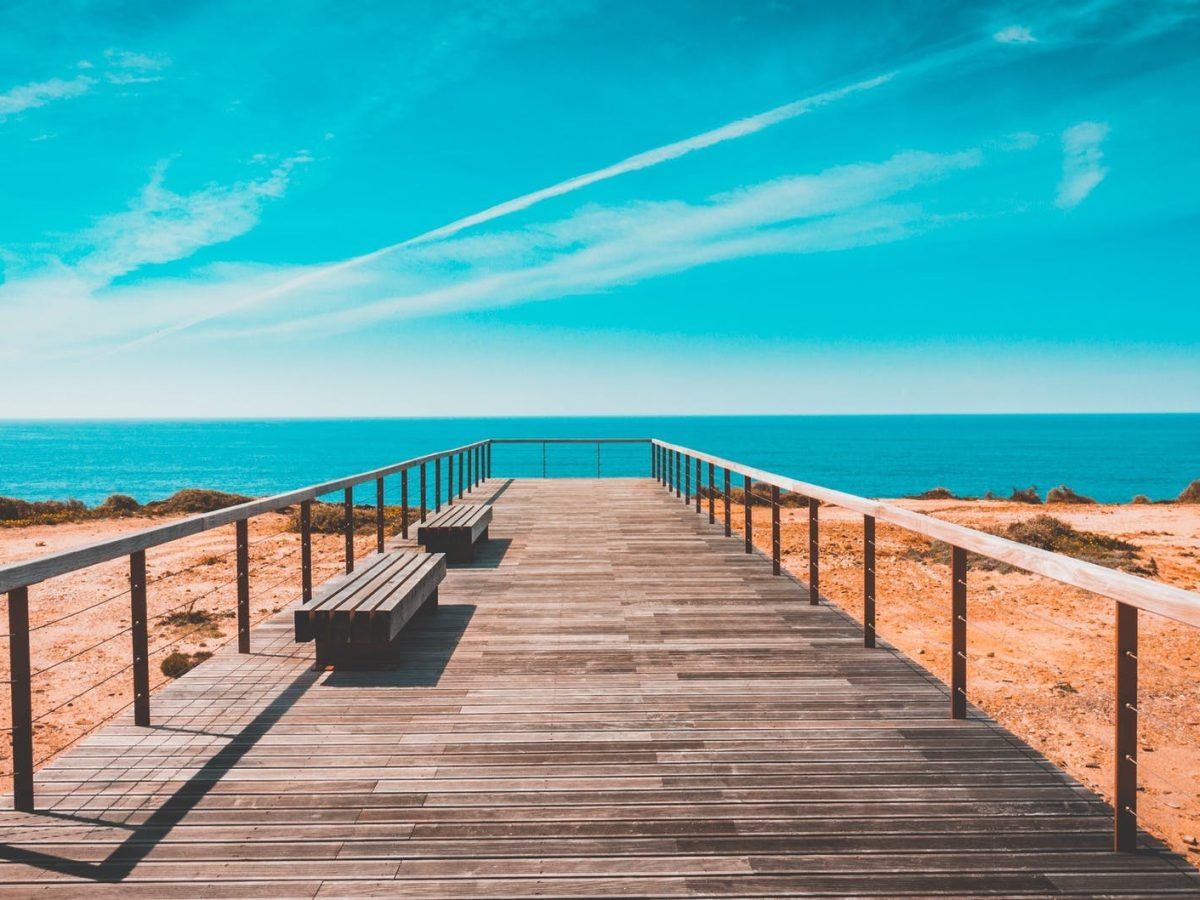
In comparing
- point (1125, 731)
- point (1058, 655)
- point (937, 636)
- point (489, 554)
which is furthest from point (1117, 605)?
point (937, 636)

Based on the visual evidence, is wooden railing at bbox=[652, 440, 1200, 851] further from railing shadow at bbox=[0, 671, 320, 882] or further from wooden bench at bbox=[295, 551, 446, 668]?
railing shadow at bbox=[0, 671, 320, 882]

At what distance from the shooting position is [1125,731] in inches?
87.3

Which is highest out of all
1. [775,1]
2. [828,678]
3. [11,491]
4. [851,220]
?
[851,220]

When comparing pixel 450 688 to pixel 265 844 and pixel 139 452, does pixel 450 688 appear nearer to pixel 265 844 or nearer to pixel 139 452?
pixel 265 844

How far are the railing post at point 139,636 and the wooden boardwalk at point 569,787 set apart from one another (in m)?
0.10

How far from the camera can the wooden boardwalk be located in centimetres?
213

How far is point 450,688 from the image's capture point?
3.75m

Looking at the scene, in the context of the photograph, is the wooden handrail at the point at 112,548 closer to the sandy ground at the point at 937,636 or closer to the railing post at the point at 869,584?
the sandy ground at the point at 937,636

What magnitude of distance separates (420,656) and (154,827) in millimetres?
1918

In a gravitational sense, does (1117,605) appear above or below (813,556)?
above

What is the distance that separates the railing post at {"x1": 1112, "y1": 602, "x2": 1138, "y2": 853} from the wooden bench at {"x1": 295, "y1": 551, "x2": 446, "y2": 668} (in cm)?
323

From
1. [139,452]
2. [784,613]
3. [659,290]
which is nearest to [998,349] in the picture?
[659,290]

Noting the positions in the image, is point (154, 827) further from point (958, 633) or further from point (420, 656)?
point (958, 633)

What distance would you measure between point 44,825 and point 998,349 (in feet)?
404
